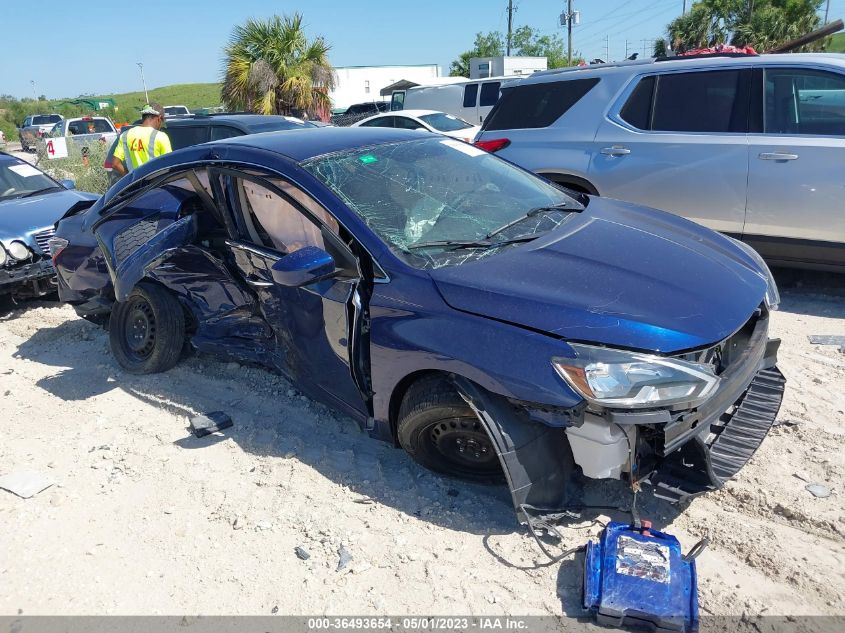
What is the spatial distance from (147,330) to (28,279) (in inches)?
95.5

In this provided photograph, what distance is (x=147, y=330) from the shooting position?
15.2 feet

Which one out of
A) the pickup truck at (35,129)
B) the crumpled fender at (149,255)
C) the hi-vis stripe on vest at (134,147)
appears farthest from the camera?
the pickup truck at (35,129)

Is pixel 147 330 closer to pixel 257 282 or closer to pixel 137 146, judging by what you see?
pixel 257 282

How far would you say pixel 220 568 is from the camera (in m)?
2.85

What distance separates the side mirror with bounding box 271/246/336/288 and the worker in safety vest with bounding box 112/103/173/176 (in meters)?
4.81

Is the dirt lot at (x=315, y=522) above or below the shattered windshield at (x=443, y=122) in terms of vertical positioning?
below

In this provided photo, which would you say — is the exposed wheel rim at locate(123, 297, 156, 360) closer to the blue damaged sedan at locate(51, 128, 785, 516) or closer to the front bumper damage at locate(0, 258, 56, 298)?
the blue damaged sedan at locate(51, 128, 785, 516)

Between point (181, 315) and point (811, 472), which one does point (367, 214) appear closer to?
point (181, 315)

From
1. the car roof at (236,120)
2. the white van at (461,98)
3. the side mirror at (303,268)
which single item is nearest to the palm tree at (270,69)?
the white van at (461,98)

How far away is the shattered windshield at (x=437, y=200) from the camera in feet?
10.3

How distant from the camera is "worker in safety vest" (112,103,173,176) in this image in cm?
705

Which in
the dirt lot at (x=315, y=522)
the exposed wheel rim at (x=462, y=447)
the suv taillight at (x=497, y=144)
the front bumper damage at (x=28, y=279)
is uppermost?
the suv taillight at (x=497, y=144)

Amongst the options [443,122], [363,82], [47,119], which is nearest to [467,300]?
[443,122]

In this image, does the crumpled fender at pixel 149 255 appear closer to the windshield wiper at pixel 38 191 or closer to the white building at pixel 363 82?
the windshield wiper at pixel 38 191
